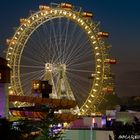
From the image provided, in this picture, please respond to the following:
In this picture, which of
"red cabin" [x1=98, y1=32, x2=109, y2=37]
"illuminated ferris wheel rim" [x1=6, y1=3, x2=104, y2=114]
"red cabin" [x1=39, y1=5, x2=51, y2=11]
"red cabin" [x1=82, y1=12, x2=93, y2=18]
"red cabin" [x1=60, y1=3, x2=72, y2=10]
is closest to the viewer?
"illuminated ferris wheel rim" [x1=6, y1=3, x2=104, y2=114]

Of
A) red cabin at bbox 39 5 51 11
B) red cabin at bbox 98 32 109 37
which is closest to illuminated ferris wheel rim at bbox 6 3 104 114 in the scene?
red cabin at bbox 39 5 51 11

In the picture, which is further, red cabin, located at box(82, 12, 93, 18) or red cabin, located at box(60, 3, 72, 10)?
red cabin, located at box(82, 12, 93, 18)

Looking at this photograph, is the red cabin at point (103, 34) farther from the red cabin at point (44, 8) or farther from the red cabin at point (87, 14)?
the red cabin at point (44, 8)

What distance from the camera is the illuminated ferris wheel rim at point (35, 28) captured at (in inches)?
1813

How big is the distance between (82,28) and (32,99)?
317 inches

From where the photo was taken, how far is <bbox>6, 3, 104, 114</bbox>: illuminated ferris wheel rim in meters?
46.0

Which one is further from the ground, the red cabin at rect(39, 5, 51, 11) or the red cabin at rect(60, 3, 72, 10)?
the red cabin at rect(60, 3, 72, 10)

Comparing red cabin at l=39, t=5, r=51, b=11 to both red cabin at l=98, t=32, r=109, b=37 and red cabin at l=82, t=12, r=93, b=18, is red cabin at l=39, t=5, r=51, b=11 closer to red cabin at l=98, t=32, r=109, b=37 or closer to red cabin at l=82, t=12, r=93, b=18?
red cabin at l=82, t=12, r=93, b=18

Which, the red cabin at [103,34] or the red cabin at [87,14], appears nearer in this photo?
the red cabin at [103,34]

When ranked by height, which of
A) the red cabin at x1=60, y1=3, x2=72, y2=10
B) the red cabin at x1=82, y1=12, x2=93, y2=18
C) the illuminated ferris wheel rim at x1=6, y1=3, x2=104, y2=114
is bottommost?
the illuminated ferris wheel rim at x1=6, y1=3, x2=104, y2=114

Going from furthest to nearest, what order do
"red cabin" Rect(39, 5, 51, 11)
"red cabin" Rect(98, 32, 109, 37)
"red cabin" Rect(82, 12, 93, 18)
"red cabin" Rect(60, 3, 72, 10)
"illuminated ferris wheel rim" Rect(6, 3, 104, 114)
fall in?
1. "red cabin" Rect(82, 12, 93, 18)
2. "red cabin" Rect(98, 32, 109, 37)
3. "red cabin" Rect(60, 3, 72, 10)
4. "red cabin" Rect(39, 5, 51, 11)
5. "illuminated ferris wheel rim" Rect(6, 3, 104, 114)

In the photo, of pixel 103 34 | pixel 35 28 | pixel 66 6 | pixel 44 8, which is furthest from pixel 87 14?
pixel 35 28

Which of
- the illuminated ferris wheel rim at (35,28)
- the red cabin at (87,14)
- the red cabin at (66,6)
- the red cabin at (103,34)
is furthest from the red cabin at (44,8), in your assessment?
the red cabin at (103,34)

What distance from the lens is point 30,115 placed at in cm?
3928
